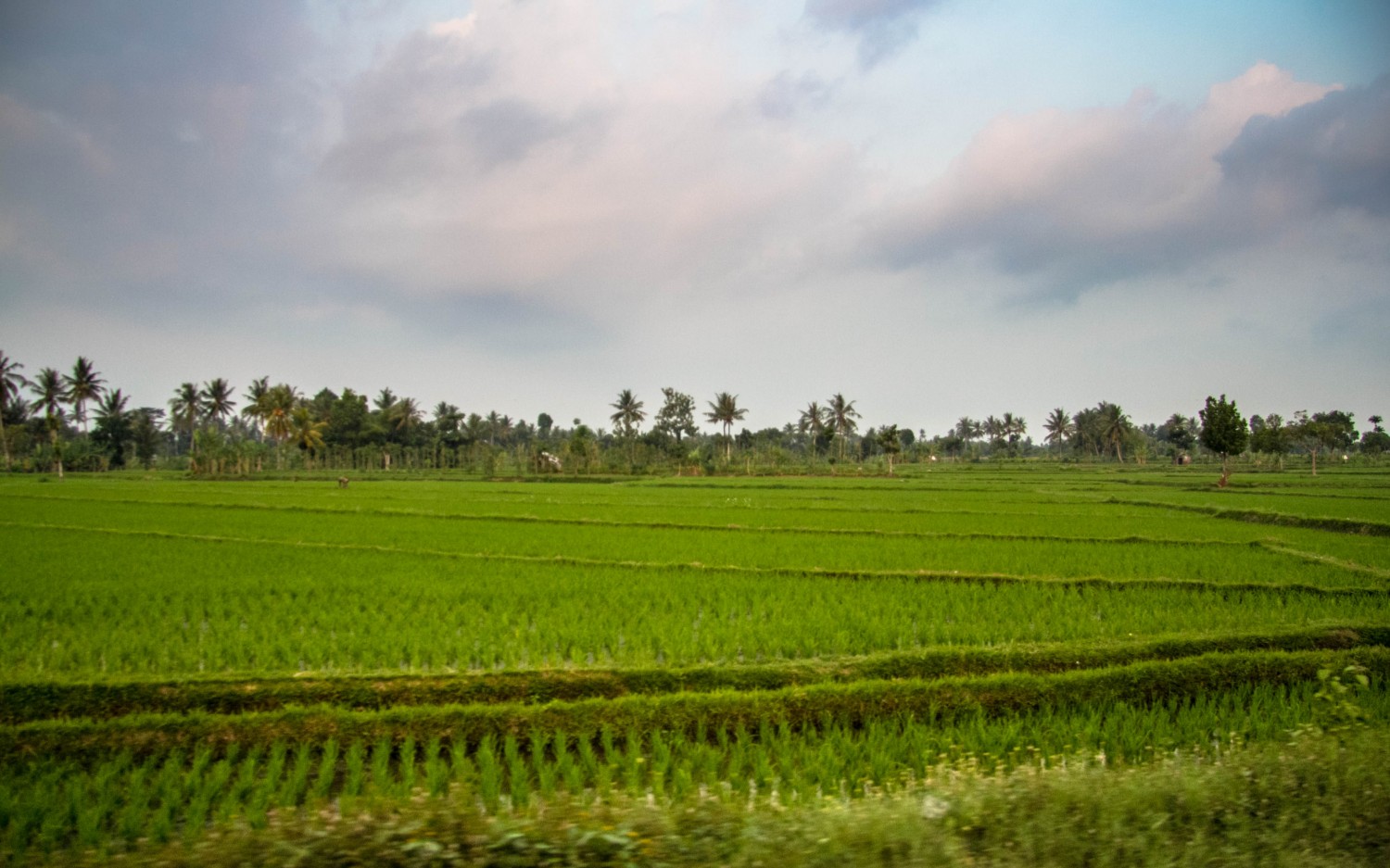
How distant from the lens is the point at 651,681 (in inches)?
227

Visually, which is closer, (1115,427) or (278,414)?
(278,414)

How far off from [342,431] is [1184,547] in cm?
7300

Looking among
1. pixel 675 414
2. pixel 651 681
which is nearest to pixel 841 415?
pixel 675 414

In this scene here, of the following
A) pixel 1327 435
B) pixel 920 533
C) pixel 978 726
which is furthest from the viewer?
pixel 1327 435

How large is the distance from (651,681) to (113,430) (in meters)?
80.0

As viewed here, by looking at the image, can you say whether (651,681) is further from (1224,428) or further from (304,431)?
(304,431)

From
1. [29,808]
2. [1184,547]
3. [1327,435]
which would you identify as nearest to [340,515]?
[29,808]

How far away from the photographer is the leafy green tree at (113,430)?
64.1m

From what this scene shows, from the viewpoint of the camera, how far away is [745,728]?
17.4ft

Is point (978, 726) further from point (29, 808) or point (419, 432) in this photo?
point (419, 432)

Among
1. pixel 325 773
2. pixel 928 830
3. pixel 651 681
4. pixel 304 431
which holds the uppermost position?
pixel 304 431

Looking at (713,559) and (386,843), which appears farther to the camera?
(713,559)

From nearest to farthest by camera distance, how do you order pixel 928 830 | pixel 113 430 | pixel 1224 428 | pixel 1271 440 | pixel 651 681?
1. pixel 928 830
2. pixel 651 681
3. pixel 1224 428
4. pixel 1271 440
5. pixel 113 430

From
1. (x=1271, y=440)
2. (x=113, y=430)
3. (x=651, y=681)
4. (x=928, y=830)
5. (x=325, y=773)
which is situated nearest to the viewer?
(x=928, y=830)
